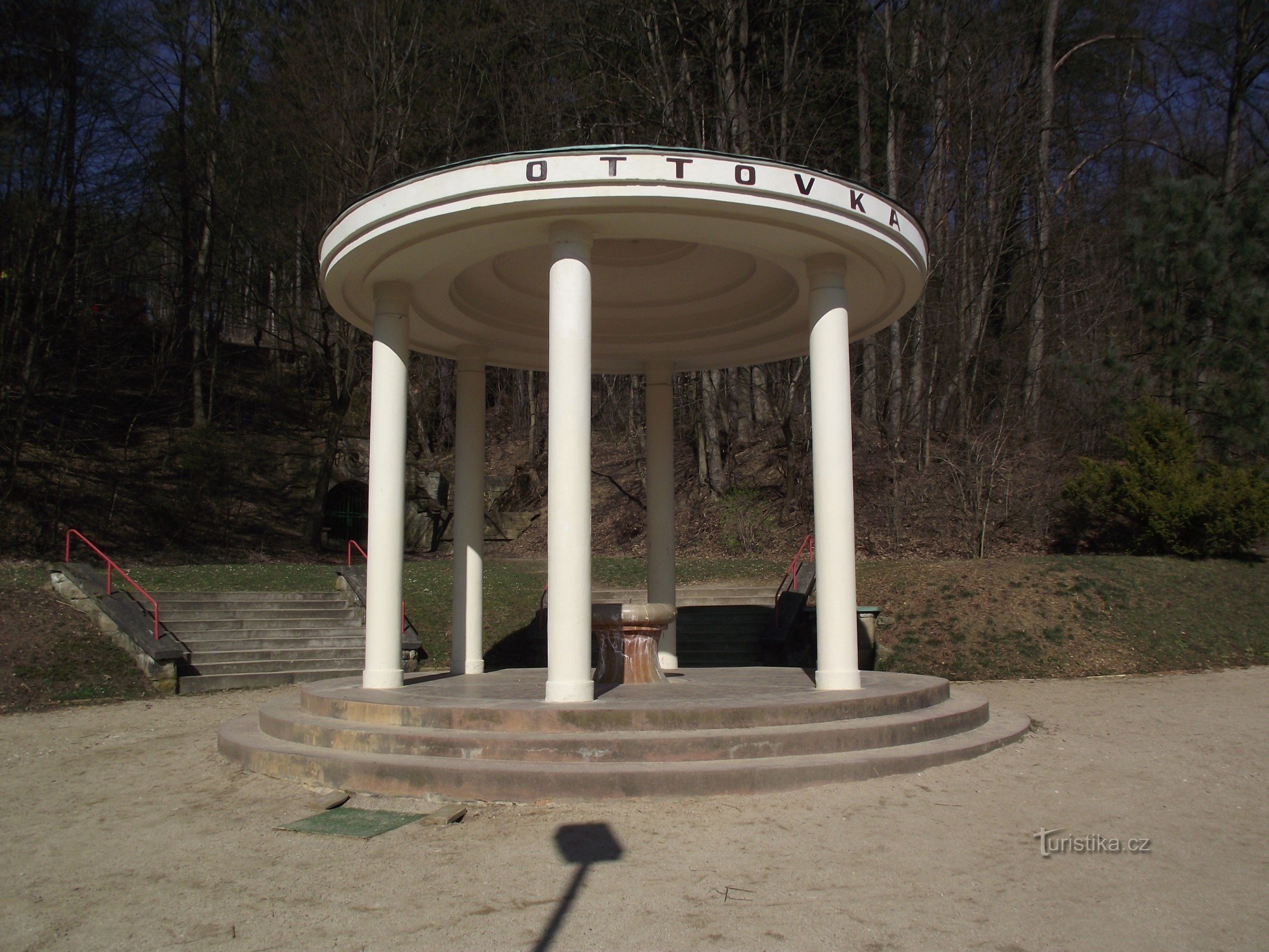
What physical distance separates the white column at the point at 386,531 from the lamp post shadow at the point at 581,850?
4783mm

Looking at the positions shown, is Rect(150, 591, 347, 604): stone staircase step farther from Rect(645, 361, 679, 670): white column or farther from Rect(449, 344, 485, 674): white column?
Rect(645, 361, 679, 670): white column

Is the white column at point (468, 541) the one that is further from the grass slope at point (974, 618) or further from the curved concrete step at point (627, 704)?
the grass slope at point (974, 618)

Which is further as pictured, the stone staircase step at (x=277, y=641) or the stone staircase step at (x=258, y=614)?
the stone staircase step at (x=258, y=614)

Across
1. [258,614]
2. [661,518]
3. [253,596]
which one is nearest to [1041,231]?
[661,518]

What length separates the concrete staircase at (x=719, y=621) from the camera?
19.0 m

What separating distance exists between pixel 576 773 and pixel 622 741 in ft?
1.96

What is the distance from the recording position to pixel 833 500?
1041 cm

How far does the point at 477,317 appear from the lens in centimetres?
1375

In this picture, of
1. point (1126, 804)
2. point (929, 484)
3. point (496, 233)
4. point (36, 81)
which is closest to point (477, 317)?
point (496, 233)

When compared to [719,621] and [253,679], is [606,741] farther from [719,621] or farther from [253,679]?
[719,621]

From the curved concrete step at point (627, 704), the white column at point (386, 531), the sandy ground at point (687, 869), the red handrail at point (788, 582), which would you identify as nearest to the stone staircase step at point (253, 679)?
the white column at point (386, 531)

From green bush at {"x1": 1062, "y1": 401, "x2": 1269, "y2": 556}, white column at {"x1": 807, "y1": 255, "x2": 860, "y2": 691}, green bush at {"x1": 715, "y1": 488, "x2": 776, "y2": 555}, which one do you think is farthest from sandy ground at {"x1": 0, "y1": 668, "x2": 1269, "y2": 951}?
green bush at {"x1": 715, "y1": 488, "x2": 776, "y2": 555}

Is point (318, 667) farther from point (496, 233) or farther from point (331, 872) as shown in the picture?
point (331, 872)

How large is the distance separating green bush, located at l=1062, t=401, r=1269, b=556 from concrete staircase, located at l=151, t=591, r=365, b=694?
19.0 metres
